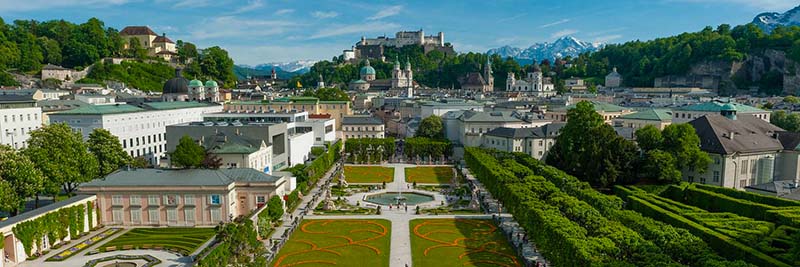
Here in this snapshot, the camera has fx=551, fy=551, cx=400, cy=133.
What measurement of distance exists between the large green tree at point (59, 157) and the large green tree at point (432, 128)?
5960 centimetres

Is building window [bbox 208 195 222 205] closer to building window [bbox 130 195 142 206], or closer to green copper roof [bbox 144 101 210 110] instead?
building window [bbox 130 195 142 206]

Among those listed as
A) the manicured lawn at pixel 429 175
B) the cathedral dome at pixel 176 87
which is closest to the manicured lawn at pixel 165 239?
the manicured lawn at pixel 429 175

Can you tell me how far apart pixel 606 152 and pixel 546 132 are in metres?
21.9

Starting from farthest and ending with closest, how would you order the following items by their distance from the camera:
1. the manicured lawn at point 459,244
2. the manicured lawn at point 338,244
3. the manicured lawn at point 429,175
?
1. the manicured lawn at point 429,175
2. the manicured lawn at point 459,244
3. the manicured lawn at point 338,244

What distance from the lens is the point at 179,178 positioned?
46.3 m

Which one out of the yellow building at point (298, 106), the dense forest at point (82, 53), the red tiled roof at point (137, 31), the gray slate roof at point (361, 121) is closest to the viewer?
the gray slate roof at point (361, 121)

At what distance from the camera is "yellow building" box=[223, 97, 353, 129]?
110m

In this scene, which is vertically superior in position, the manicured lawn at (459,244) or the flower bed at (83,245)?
the flower bed at (83,245)

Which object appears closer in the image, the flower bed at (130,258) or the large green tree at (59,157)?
the flower bed at (130,258)

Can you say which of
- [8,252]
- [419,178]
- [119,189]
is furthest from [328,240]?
[419,178]

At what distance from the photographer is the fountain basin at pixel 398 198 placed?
2346 inches

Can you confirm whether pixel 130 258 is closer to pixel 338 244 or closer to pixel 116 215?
pixel 116 215

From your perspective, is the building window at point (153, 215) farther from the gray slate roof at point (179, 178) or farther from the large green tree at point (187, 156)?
the large green tree at point (187, 156)

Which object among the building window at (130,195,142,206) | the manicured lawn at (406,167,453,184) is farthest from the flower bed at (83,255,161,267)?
the manicured lawn at (406,167,453,184)
